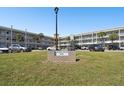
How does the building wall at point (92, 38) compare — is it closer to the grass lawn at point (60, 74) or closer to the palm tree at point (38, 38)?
the palm tree at point (38, 38)

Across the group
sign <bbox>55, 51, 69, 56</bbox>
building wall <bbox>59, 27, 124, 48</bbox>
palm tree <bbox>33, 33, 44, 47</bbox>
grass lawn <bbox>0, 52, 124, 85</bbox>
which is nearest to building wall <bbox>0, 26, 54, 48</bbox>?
palm tree <bbox>33, 33, 44, 47</bbox>

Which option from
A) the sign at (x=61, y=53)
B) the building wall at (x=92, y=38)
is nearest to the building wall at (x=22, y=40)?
the building wall at (x=92, y=38)

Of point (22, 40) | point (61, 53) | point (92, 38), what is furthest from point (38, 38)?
point (61, 53)

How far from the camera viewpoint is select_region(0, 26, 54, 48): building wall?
69.6 m

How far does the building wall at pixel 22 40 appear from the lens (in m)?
69.6

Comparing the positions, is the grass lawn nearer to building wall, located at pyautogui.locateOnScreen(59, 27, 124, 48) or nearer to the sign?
the sign

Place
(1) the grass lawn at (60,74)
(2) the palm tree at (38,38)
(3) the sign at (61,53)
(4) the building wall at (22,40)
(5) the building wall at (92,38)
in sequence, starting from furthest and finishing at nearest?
(2) the palm tree at (38,38), (5) the building wall at (92,38), (4) the building wall at (22,40), (3) the sign at (61,53), (1) the grass lawn at (60,74)

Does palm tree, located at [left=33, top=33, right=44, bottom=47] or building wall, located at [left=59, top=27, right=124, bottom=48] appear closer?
building wall, located at [left=59, top=27, right=124, bottom=48]

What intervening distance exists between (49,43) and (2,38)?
36219 millimetres

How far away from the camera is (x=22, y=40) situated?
247ft

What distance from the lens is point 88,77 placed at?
10.8m

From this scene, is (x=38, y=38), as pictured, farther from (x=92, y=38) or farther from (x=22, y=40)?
(x=92, y=38)
